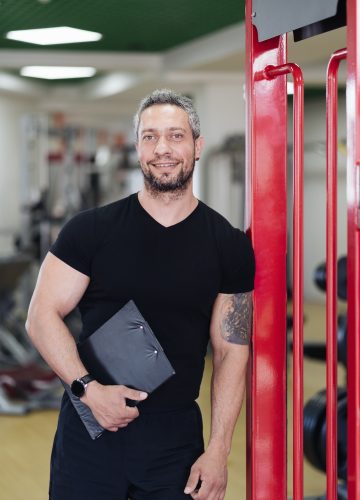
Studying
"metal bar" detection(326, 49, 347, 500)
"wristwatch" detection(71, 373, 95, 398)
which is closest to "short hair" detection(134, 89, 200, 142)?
"metal bar" detection(326, 49, 347, 500)

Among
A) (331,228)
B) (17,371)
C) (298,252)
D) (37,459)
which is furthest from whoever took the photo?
(17,371)

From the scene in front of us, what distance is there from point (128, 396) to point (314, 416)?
5.23 feet

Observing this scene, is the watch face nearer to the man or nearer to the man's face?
the man

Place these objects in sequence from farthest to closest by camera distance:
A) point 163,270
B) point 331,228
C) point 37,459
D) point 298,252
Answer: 1. point 37,459
2. point 163,270
3. point 298,252
4. point 331,228

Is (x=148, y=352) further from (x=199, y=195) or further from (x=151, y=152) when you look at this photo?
(x=199, y=195)

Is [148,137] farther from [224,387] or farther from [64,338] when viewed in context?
[224,387]

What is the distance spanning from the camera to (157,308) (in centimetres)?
167

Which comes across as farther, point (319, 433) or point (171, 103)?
point (319, 433)

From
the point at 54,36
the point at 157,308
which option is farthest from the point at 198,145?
the point at 54,36

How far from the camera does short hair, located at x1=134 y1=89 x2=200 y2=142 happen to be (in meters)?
1.66

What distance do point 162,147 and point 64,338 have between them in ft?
1.58

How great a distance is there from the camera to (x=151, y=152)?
1.64 meters

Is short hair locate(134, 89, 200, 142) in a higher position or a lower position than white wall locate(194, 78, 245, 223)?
lower

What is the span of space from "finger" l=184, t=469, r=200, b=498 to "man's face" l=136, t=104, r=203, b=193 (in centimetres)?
65
